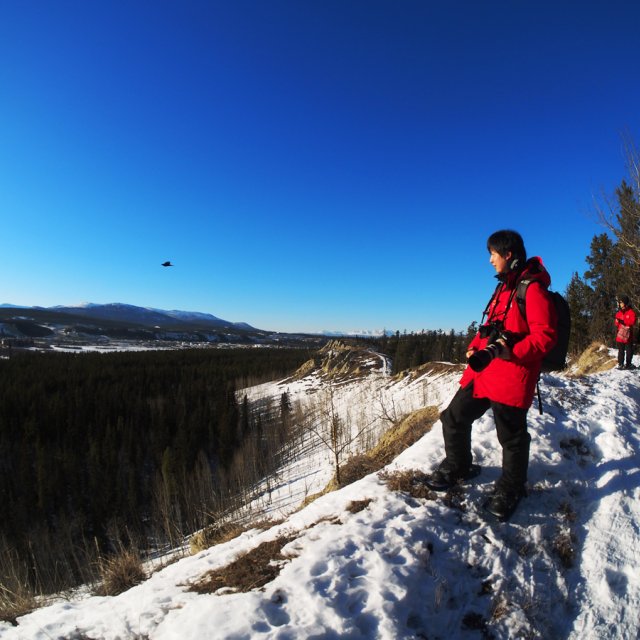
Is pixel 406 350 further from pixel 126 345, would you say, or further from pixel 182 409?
pixel 126 345

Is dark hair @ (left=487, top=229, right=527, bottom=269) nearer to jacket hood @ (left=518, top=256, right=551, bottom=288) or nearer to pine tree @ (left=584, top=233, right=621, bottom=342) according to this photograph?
jacket hood @ (left=518, top=256, right=551, bottom=288)

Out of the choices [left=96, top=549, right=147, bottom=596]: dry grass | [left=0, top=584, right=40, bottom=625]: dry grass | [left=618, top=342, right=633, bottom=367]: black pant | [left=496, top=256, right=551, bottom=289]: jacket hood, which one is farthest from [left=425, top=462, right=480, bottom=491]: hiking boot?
[left=618, top=342, right=633, bottom=367]: black pant

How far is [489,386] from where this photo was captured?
3596 millimetres

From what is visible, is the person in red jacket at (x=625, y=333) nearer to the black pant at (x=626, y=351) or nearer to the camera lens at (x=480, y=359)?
the black pant at (x=626, y=351)

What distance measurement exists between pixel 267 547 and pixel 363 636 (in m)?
1.26

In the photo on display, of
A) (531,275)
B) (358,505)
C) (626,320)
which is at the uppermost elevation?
(626,320)

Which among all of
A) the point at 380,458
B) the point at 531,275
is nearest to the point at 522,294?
the point at 531,275

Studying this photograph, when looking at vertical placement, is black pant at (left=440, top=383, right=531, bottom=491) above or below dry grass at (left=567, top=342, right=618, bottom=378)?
below

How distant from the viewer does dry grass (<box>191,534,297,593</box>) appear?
9.52ft

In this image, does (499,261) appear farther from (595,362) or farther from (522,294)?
(595,362)

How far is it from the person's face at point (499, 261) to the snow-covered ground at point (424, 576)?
238cm

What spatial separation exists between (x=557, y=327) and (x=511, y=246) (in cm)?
89

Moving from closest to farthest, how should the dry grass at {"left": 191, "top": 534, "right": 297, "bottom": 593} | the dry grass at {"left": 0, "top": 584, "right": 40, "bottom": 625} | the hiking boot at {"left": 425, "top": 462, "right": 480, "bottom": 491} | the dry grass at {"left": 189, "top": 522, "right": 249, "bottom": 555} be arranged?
the dry grass at {"left": 191, "top": 534, "right": 297, "bottom": 593} → the dry grass at {"left": 0, "top": 584, "right": 40, "bottom": 625} → the hiking boot at {"left": 425, "top": 462, "right": 480, "bottom": 491} → the dry grass at {"left": 189, "top": 522, "right": 249, "bottom": 555}

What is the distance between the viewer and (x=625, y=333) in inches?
459
